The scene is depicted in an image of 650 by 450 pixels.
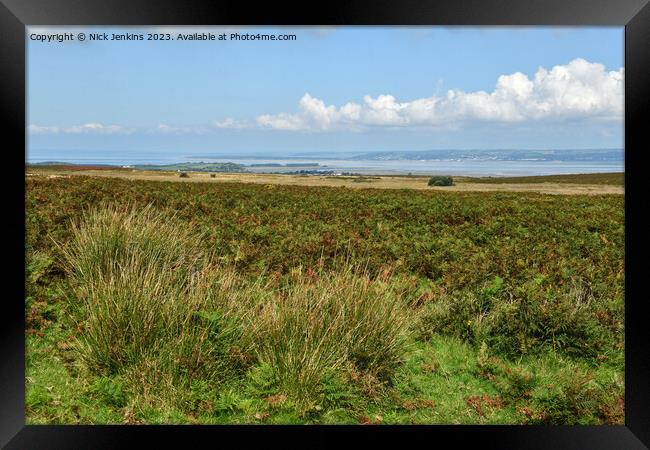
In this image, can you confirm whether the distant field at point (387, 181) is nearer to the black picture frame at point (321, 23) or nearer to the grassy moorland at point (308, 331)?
the grassy moorland at point (308, 331)

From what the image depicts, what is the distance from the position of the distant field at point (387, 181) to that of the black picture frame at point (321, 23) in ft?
46.1

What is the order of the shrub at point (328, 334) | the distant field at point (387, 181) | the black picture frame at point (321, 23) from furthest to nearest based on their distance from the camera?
the distant field at point (387, 181)
the shrub at point (328, 334)
the black picture frame at point (321, 23)

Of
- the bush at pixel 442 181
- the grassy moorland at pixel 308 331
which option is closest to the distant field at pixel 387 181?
the bush at pixel 442 181

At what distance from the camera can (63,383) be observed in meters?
4.67

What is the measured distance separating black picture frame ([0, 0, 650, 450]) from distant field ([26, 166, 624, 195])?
14.0 metres

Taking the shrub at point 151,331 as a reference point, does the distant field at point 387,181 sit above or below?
above

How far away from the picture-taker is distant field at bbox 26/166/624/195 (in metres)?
18.6

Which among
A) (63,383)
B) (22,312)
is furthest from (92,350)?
(22,312)

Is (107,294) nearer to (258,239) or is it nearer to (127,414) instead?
(127,414)

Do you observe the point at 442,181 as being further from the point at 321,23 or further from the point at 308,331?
the point at 321,23

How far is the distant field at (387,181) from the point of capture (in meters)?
18.6

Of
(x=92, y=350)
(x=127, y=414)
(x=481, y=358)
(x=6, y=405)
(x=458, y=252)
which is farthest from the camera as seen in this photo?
(x=458, y=252)

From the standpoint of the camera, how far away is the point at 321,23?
11.1 feet

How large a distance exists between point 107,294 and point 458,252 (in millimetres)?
5162
